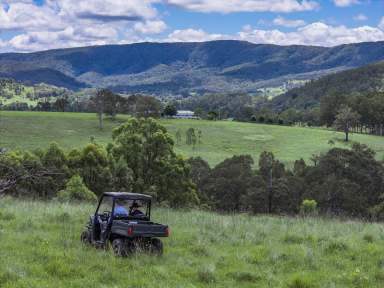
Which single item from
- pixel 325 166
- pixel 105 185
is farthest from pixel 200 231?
pixel 325 166

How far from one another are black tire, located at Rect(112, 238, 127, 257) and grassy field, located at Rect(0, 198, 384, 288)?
25 centimetres

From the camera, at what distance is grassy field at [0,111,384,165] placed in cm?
12594

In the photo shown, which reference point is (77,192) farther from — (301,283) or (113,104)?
(113,104)

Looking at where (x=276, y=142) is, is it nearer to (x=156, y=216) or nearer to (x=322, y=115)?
(x=322, y=115)

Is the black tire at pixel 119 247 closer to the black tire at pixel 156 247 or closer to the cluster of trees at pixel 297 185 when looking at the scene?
the black tire at pixel 156 247

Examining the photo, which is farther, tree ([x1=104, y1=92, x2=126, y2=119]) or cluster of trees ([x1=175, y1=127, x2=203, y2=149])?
tree ([x1=104, y1=92, x2=126, y2=119])

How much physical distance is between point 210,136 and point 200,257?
135m

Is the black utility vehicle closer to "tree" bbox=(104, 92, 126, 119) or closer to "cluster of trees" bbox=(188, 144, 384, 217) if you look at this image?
"cluster of trees" bbox=(188, 144, 384, 217)

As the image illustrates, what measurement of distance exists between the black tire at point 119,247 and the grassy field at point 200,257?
0.25 meters

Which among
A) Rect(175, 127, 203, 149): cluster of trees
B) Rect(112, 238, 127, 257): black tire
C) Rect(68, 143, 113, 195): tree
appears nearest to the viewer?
Rect(112, 238, 127, 257): black tire

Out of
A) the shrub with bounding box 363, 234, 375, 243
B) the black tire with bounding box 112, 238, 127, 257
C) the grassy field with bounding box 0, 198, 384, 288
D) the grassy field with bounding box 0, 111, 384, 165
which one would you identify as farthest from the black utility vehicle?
the grassy field with bounding box 0, 111, 384, 165

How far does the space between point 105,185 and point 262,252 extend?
167 feet

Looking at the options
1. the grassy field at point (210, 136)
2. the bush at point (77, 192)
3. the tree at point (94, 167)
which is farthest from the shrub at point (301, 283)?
the grassy field at point (210, 136)

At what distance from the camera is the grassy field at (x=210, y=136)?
12594cm
